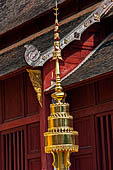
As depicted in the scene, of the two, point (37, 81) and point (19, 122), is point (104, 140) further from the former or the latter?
point (19, 122)

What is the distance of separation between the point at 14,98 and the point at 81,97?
2922mm

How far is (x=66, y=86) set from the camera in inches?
556

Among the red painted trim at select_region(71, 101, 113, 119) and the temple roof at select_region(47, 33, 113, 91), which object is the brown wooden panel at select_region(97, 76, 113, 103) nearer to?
the red painted trim at select_region(71, 101, 113, 119)

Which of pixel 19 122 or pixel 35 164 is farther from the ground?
pixel 19 122

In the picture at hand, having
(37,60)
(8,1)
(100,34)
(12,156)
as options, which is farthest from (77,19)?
(8,1)

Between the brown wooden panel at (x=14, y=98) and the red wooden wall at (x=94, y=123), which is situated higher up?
the brown wooden panel at (x=14, y=98)

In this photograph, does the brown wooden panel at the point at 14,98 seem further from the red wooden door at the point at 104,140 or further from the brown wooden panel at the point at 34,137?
the red wooden door at the point at 104,140

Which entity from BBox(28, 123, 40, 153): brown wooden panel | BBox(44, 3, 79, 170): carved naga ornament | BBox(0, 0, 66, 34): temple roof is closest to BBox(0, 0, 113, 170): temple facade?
BBox(28, 123, 40, 153): brown wooden panel

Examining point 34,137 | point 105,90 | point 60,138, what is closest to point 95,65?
point 105,90

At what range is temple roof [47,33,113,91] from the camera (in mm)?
13633

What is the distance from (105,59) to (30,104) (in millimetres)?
3096

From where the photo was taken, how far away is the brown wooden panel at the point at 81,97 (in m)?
14.7

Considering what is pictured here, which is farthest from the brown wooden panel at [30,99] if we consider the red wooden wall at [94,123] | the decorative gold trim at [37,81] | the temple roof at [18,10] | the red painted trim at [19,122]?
the temple roof at [18,10]

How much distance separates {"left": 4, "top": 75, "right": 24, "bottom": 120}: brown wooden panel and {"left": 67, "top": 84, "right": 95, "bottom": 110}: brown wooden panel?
2.01 metres
